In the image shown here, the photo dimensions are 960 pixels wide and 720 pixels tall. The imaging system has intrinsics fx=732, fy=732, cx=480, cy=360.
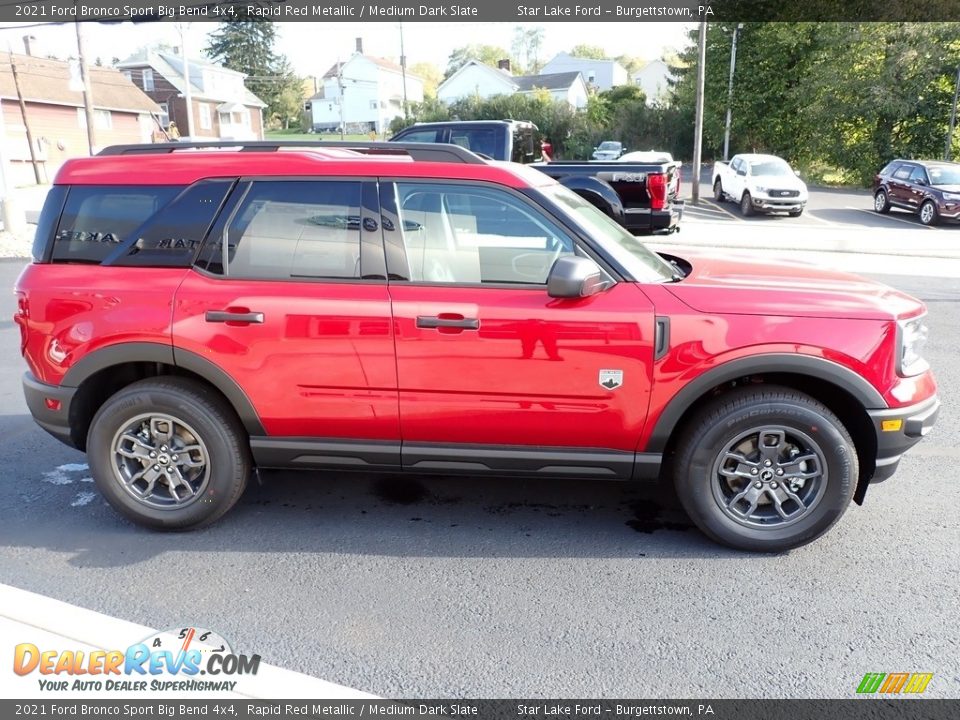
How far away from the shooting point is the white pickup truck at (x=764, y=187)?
2105 cm

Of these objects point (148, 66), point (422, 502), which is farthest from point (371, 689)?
point (148, 66)

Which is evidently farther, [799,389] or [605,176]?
[605,176]

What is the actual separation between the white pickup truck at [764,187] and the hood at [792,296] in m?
18.9

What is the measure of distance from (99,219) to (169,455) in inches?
49.7

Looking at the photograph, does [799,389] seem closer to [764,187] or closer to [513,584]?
[513,584]

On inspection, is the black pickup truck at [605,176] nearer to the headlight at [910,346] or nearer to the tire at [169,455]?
the headlight at [910,346]

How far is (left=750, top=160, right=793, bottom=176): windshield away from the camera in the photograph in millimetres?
22141

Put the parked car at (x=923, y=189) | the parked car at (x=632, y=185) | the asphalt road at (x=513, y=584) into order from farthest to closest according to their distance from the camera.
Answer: the parked car at (x=923, y=189) < the parked car at (x=632, y=185) < the asphalt road at (x=513, y=584)

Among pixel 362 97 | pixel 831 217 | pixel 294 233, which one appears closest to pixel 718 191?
pixel 831 217

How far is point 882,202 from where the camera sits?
2245 centimetres

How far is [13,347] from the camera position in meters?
7.34

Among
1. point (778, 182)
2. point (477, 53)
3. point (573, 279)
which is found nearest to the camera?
point (573, 279)

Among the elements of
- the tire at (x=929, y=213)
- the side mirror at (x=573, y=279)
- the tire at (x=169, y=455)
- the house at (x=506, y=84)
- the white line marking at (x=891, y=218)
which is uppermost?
→ the house at (x=506, y=84)

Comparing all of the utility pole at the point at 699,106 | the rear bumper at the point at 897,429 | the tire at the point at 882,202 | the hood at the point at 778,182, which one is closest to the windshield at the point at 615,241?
the rear bumper at the point at 897,429
